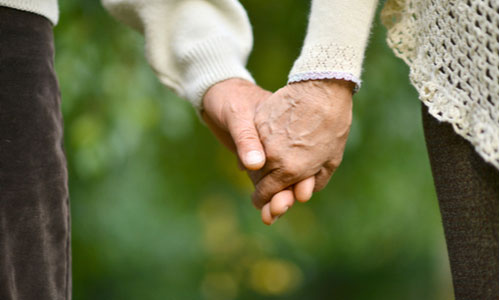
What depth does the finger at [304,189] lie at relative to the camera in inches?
51.1

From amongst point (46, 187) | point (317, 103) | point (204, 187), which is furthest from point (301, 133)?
point (204, 187)

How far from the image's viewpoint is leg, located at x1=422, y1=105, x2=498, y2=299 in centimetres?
92

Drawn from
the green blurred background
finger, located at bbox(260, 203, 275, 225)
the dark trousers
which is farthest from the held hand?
the green blurred background

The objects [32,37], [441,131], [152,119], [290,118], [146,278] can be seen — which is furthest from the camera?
[146,278]

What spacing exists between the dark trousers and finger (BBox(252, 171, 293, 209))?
1.22 ft

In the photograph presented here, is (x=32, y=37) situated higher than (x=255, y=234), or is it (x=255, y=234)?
(x=32, y=37)

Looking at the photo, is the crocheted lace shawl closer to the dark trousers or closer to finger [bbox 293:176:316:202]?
the dark trousers

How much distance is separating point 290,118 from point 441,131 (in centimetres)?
36

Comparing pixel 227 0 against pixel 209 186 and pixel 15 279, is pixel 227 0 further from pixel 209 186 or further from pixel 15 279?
pixel 209 186

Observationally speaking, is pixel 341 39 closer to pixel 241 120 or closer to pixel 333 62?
pixel 333 62

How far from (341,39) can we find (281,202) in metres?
0.37

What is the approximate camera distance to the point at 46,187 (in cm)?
108

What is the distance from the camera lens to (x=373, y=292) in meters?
4.27

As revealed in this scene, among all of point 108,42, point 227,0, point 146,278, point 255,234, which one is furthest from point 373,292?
point 227,0
